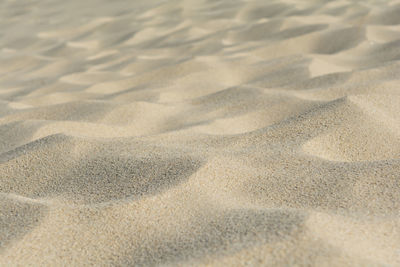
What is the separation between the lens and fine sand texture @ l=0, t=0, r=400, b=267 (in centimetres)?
76

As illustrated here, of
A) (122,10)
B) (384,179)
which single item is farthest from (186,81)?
(122,10)

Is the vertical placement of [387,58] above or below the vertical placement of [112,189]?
below

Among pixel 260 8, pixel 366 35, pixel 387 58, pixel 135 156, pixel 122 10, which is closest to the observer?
pixel 135 156

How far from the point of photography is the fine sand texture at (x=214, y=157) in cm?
76

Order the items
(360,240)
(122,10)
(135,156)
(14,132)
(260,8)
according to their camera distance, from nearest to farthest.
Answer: (360,240)
(135,156)
(14,132)
(260,8)
(122,10)

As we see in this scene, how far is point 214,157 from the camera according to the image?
1.09 meters

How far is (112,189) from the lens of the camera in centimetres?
103

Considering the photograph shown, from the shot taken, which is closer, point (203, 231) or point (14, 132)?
point (203, 231)

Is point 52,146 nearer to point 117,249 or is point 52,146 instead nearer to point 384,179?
point 117,249

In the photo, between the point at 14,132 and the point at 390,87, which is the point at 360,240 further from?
the point at 14,132

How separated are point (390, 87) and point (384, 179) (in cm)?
67

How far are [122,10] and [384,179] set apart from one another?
3543 mm

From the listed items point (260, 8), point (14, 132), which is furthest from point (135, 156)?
point (260, 8)

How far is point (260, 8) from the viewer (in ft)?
11.2
